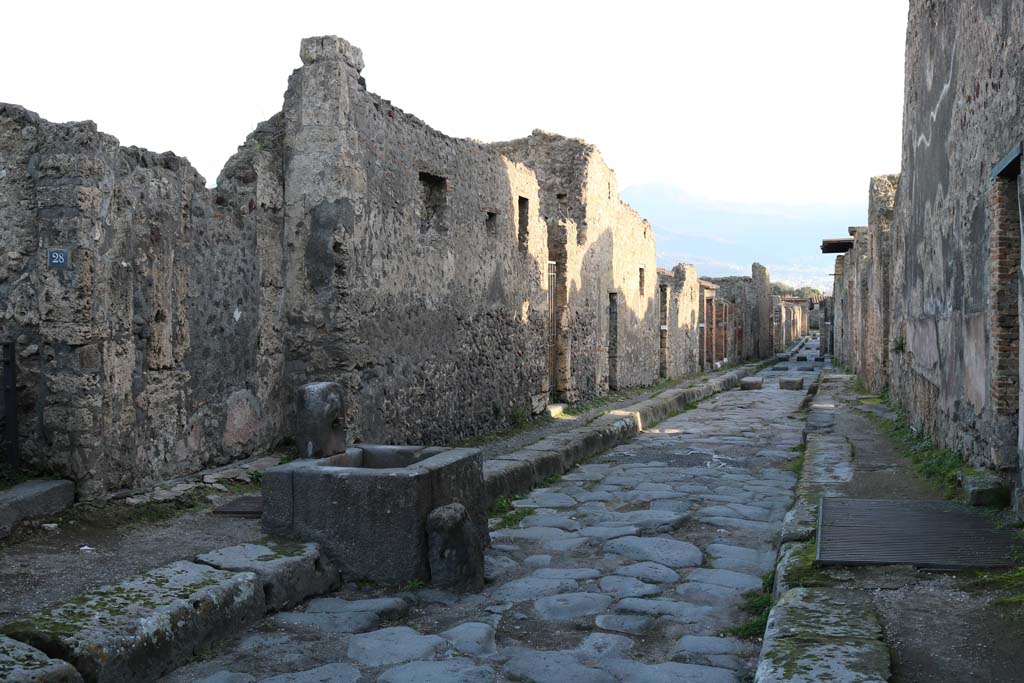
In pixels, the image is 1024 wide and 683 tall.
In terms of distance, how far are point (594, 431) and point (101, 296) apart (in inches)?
201

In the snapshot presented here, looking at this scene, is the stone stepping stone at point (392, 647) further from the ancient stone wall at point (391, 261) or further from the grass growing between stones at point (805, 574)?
the ancient stone wall at point (391, 261)

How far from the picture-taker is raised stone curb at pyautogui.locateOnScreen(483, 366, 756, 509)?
6586 millimetres

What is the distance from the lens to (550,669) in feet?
10.8

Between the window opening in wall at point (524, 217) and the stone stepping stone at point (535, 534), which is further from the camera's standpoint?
the window opening in wall at point (524, 217)

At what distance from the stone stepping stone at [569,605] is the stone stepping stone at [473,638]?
0.31 meters

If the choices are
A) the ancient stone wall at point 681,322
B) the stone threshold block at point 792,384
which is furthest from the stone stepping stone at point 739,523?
the ancient stone wall at point 681,322

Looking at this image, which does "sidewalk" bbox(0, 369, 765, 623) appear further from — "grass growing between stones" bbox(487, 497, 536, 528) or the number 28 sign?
the number 28 sign

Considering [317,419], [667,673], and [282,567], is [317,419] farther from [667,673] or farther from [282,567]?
[667,673]

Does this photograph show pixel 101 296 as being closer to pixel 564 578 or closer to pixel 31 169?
pixel 31 169

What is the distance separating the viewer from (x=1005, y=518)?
4633mm

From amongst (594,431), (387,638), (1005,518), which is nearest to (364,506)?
(387,638)

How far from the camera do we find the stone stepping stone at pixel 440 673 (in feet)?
10.5

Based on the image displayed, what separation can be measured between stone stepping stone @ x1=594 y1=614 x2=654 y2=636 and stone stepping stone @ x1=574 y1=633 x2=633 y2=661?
0.08m

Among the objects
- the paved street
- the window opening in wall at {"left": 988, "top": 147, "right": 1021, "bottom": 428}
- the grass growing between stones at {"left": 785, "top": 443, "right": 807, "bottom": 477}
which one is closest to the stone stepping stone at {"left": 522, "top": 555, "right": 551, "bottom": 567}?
the paved street
